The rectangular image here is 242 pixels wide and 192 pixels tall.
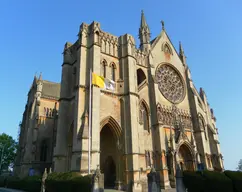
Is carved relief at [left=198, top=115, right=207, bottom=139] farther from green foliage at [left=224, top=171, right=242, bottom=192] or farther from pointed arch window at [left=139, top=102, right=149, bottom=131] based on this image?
green foliage at [left=224, top=171, right=242, bottom=192]

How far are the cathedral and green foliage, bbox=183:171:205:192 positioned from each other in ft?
20.8

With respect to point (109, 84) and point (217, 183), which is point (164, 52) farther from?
point (217, 183)

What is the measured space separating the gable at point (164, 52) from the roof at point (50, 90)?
69.6ft

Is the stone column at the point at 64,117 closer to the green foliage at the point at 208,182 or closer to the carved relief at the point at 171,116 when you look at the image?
the carved relief at the point at 171,116

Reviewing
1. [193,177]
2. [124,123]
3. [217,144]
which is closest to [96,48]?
[124,123]

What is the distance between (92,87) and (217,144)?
2387 centimetres

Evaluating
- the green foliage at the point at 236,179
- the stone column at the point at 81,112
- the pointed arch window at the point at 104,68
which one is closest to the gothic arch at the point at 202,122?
the pointed arch window at the point at 104,68

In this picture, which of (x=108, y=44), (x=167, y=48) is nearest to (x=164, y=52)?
(x=167, y=48)

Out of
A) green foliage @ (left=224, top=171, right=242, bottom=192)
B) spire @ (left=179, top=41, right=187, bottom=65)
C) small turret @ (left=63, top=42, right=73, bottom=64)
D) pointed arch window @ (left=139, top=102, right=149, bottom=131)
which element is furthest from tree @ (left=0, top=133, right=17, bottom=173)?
green foliage @ (left=224, top=171, right=242, bottom=192)

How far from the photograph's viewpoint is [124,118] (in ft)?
76.6

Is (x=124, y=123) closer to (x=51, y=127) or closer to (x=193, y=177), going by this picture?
(x=193, y=177)

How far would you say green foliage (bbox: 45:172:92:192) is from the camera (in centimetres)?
1333

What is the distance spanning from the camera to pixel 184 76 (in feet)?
117

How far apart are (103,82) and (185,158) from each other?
1685 cm
